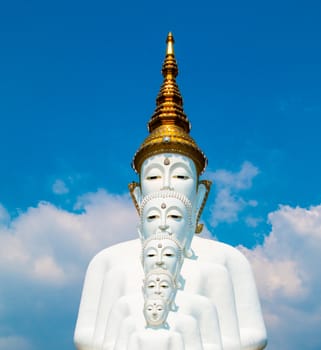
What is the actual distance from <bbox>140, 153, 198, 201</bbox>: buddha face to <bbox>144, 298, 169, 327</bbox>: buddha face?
2.77 metres

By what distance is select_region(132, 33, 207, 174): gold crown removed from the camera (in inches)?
489

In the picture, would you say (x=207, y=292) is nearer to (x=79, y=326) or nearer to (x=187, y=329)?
(x=187, y=329)

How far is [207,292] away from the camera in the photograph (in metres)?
11.7

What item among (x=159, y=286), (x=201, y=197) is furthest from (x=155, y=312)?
(x=201, y=197)

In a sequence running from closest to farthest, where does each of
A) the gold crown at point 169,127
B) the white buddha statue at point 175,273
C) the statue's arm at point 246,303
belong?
the white buddha statue at point 175,273, the statue's arm at point 246,303, the gold crown at point 169,127

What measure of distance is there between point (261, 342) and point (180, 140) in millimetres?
4362

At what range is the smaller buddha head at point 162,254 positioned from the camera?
1084 cm

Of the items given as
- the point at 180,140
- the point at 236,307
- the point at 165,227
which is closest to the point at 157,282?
the point at 165,227

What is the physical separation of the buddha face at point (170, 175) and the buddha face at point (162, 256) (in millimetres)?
1439

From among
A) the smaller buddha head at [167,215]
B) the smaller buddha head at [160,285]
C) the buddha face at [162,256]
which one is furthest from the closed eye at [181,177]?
the smaller buddha head at [160,285]

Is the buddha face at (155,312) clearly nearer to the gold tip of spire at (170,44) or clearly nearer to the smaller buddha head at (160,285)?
the smaller buddha head at (160,285)

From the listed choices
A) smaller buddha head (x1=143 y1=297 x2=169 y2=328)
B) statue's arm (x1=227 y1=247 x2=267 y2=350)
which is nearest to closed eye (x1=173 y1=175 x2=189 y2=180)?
statue's arm (x1=227 y1=247 x2=267 y2=350)

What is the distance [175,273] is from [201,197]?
2503 mm

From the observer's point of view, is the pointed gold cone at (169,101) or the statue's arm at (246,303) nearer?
the statue's arm at (246,303)
